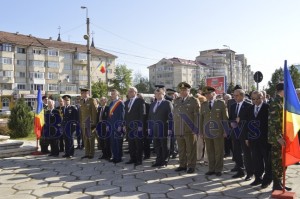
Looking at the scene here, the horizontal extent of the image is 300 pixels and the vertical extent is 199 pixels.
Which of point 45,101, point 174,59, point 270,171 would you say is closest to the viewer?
point 270,171

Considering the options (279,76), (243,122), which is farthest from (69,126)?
(279,76)

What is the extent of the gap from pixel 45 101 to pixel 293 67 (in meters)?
35.4

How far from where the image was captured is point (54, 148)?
938cm

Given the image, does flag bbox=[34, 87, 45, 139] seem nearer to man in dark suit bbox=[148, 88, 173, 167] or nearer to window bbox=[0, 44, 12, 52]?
man in dark suit bbox=[148, 88, 173, 167]

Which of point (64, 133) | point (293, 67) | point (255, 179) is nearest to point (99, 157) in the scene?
point (64, 133)

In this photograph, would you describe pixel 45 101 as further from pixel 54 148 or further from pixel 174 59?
pixel 174 59

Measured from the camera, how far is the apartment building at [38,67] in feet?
174

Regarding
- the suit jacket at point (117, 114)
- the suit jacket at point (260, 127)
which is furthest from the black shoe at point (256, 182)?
the suit jacket at point (117, 114)

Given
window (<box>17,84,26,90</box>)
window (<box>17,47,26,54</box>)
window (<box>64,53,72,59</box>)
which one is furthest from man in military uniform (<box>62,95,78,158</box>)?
window (<box>64,53,72,59</box>)

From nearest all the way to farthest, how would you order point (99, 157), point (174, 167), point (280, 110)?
point (280, 110), point (174, 167), point (99, 157)

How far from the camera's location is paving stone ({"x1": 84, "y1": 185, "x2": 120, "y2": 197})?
542cm

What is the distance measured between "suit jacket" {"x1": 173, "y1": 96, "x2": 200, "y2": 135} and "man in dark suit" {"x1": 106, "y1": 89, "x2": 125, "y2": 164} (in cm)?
174

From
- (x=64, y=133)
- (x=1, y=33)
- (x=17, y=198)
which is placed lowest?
(x=17, y=198)

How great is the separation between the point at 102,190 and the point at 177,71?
85015 mm
